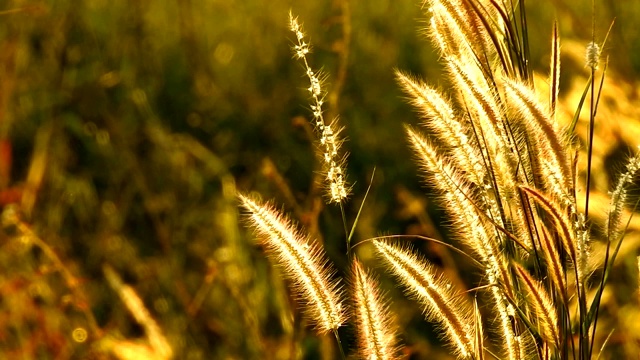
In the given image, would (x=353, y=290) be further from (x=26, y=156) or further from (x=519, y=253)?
(x=26, y=156)

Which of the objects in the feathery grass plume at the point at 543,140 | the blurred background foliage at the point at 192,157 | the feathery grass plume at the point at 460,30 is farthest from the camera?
the blurred background foliage at the point at 192,157

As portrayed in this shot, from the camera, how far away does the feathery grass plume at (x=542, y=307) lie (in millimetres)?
A: 828

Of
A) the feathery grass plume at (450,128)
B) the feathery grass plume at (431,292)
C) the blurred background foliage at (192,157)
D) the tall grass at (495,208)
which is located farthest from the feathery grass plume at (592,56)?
the blurred background foliage at (192,157)

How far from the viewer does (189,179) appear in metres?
2.79

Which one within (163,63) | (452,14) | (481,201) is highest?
(452,14)

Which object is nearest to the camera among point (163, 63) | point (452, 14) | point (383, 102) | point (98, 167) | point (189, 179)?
point (452, 14)

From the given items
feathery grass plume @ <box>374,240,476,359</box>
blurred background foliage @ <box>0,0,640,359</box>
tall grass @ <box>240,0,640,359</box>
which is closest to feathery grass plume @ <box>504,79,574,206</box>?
tall grass @ <box>240,0,640,359</box>

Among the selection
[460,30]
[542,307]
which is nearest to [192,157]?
[460,30]

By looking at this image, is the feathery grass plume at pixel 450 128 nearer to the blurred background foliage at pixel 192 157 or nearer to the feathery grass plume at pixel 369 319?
the feathery grass plume at pixel 369 319

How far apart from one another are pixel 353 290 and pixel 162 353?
3.97 feet

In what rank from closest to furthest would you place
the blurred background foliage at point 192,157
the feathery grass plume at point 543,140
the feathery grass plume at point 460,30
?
the feathery grass plume at point 543,140 < the feathery grass plume at point 460,30 < the blurred background foliage at point 192,157

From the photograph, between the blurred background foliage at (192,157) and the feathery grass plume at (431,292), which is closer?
the feathery grass plume at (431,292)

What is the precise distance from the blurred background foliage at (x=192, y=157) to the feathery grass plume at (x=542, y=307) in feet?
2.73

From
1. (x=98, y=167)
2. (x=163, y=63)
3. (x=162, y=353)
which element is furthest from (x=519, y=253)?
(x=163, y=63)
